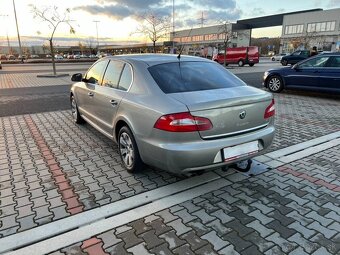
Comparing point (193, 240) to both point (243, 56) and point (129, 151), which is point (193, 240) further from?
point (243, 56)

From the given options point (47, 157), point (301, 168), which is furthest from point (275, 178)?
point (47, 157)

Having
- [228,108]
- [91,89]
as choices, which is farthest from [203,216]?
[91,89]

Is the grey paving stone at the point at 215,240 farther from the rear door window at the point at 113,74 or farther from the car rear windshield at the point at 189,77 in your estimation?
the rear door window at the point at 113,74

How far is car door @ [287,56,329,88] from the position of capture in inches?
376

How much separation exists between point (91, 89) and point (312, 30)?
255ft

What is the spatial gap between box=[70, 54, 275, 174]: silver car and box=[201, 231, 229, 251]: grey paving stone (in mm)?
715

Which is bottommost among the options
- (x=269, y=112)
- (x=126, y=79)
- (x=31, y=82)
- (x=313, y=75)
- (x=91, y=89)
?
(x=31, y=82)

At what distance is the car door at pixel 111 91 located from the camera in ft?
13.3

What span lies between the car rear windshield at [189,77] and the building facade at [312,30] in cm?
6115

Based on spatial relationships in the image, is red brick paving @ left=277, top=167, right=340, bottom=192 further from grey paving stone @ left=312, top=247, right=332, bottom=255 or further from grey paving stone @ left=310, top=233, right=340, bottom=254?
grey paving stone @ left=312, top=247, right=332, bottom=255

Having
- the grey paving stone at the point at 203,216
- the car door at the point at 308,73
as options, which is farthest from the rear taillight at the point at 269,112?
the car door at the point at 308,73

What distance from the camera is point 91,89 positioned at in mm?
5047

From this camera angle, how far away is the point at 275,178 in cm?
A: 384

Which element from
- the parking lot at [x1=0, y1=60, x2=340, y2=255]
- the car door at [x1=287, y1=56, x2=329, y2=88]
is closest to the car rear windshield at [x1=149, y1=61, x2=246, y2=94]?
the parking lot at [x1=0, y1=60, x2=340, y2=255]
